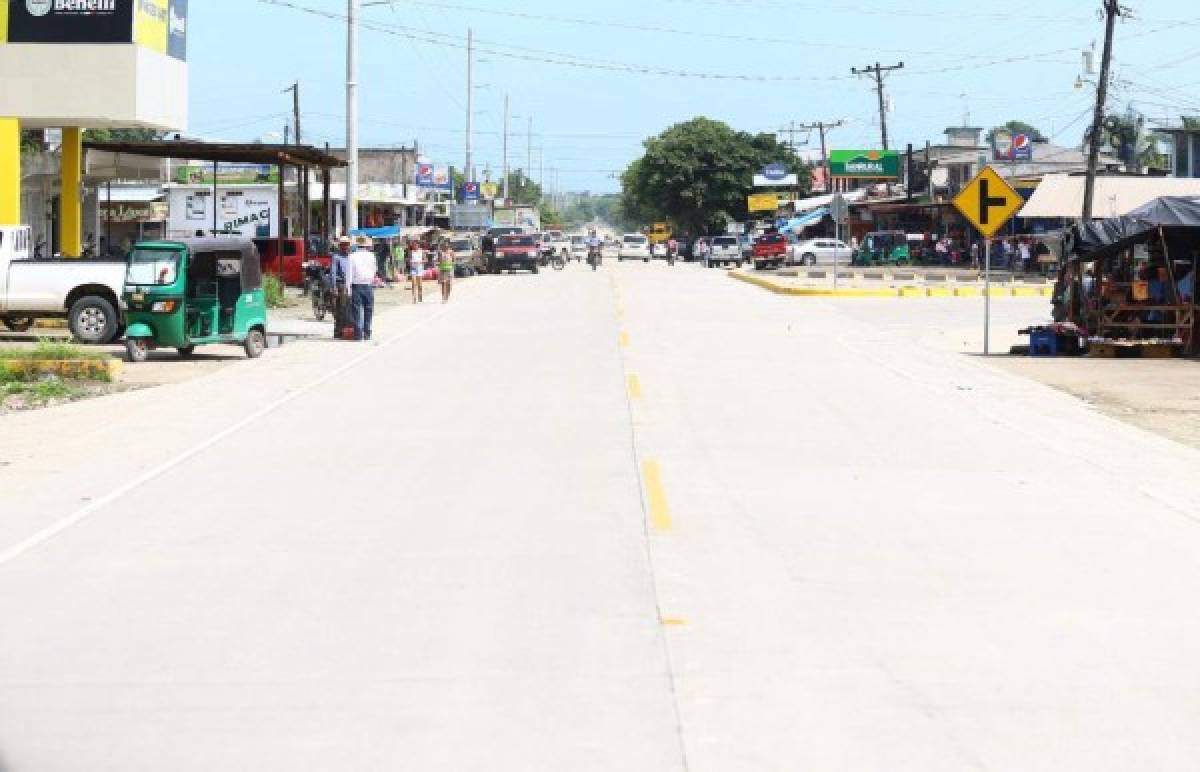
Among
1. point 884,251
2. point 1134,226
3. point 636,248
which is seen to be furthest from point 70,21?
point 636,248

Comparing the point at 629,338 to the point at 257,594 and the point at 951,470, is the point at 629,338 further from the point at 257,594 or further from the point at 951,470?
the point at 257,594

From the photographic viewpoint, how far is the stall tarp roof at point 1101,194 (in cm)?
6388

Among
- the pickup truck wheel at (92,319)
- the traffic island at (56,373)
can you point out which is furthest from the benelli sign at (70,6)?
the traffic island at (56,373)

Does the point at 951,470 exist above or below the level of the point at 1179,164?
below

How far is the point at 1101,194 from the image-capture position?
6575 cm

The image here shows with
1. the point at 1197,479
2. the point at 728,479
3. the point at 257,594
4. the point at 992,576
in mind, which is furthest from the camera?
the point at 1197,479

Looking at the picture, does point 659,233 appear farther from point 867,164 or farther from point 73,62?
point 73,62

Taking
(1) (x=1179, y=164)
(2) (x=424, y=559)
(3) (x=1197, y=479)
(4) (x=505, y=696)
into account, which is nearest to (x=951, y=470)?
(3) (x=1197, y=479)

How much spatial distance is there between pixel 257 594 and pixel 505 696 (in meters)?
2.50

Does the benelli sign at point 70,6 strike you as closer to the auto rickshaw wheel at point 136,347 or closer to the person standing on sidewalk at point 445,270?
the person standing on sidewalk at point 445,270

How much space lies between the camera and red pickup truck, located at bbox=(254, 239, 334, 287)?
151 feet

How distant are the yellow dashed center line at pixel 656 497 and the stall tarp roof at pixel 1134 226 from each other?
55.3 ft

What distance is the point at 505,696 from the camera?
6.88m

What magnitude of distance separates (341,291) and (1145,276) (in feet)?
46.3
